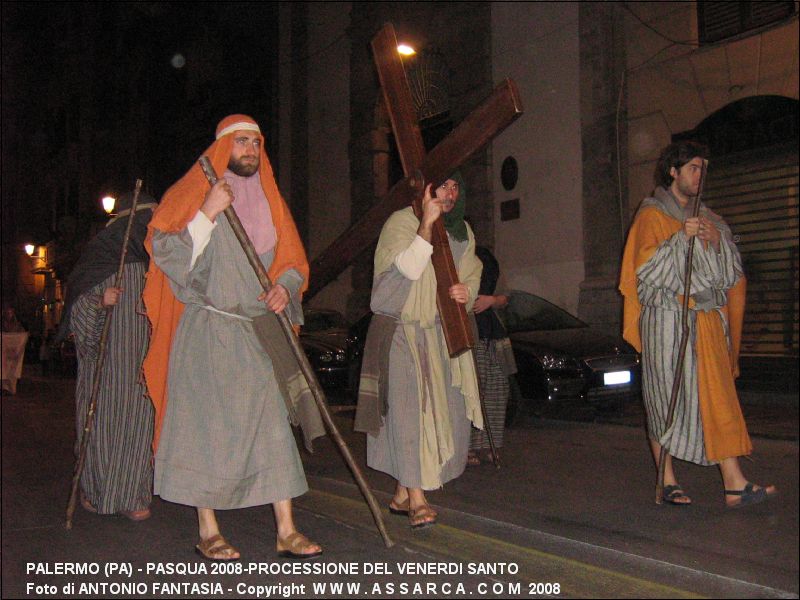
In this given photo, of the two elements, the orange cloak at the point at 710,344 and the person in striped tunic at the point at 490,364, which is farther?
the person in striped tunic at the point at 490,364

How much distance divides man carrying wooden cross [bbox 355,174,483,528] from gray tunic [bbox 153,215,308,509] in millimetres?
724

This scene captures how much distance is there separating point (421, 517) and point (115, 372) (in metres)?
2.11

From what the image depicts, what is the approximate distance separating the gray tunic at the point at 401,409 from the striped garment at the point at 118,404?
148cm

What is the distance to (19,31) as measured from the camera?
4175 cm

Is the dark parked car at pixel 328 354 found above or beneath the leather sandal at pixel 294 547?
above

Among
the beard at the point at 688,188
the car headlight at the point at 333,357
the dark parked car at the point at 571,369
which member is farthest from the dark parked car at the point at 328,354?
the beard at the point at 688,188

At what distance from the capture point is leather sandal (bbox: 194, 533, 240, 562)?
404 centimetres

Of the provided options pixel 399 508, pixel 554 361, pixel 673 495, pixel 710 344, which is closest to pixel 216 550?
pixel 399 508

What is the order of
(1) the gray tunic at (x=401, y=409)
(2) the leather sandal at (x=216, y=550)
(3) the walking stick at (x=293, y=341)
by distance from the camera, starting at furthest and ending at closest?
(1) the gray tunic at (x=401, y=409) → (2) the leather sandal at (x=216, y=550) → (3) the walking stick at (x=293, y=341)

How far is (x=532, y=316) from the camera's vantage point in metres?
10.2

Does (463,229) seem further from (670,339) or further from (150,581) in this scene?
(150,581)

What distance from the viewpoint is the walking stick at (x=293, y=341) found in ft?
12.9

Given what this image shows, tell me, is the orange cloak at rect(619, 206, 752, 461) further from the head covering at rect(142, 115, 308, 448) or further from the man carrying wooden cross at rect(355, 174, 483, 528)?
the head covering at rect(142, 115, 308, 448)

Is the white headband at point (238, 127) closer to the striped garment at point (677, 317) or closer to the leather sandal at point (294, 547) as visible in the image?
the leather sandal at point (294, 547)
